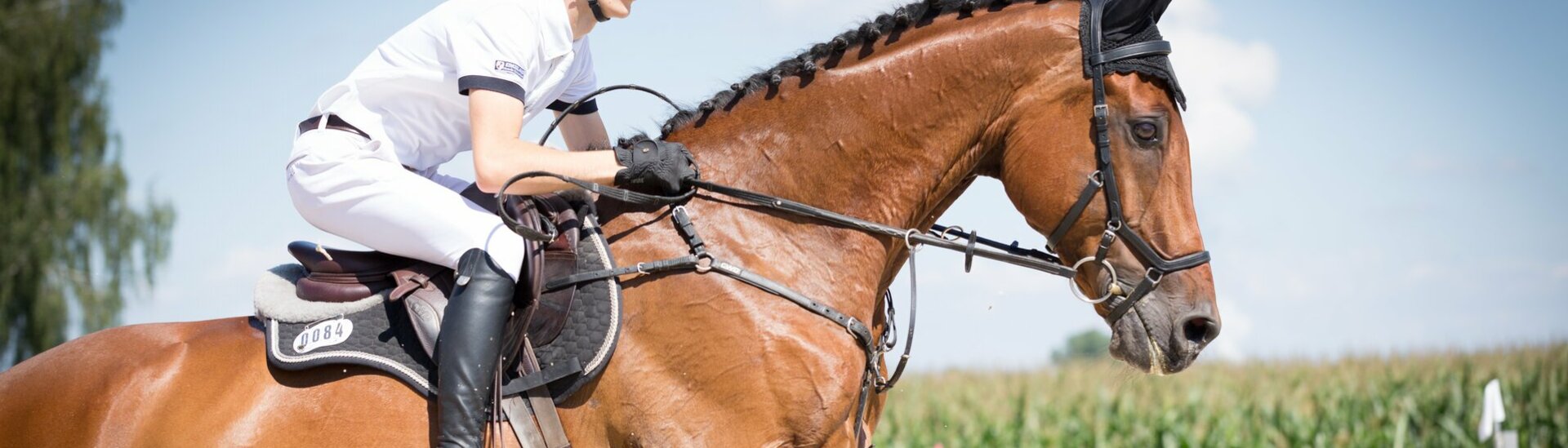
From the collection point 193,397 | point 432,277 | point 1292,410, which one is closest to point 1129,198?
point 432,277

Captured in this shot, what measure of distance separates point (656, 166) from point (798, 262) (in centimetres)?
53

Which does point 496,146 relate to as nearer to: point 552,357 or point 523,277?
point 523,277

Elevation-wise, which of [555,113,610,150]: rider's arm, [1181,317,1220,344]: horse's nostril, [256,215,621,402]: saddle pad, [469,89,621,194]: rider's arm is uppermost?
[555,113,610,150]: rider's arm

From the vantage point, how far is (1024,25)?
3.48 meters

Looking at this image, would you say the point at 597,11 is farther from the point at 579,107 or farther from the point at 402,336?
Answer: the point at 402,336

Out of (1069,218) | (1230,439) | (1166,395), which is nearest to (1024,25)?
(1069,218)

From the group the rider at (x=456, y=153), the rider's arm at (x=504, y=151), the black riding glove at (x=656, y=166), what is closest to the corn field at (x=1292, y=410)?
the black riding glove at (x=656, y=166)

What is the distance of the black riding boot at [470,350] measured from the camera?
296 cm

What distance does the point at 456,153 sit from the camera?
11.9ft

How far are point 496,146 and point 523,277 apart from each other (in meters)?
0.39

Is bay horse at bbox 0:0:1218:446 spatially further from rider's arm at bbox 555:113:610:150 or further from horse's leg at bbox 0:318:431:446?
rider's arm at bbox 555:113:610:150

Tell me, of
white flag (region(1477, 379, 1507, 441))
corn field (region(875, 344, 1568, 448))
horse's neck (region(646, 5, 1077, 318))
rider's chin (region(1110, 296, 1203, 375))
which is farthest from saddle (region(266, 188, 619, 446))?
corn field (region(875, 344, 1568, 448))

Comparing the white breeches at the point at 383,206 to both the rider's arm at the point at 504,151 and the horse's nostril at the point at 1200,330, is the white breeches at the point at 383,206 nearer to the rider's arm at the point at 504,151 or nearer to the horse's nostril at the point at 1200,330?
the rider's arm at the point at 504,151

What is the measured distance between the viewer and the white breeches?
124 inches
